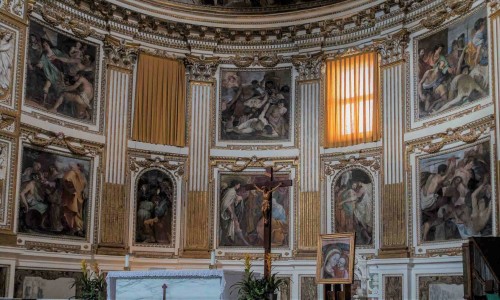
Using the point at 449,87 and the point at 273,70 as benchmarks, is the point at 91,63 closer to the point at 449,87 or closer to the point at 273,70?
the point at 273,70

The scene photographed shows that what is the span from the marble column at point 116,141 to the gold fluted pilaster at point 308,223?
5289mm

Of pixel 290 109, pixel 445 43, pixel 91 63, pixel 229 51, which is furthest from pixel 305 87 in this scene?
pixel 91 63

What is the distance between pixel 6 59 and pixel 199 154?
22.6ft

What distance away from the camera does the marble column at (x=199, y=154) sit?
77.6 ft

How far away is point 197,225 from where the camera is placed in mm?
23734

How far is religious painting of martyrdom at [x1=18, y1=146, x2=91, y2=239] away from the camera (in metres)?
20.2

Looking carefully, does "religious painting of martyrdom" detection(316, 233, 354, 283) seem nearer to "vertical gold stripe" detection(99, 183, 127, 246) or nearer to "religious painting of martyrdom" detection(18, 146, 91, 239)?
"vertical gold stripe" detection(99, 183, 127, 246)

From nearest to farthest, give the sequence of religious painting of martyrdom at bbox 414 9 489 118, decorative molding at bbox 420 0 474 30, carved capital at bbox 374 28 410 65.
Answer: religious painting of martyrdom at bbox 414 9 489 118, decorative molding at bbox 420 0 474 30, carved capital at bbox 374 28 410 65

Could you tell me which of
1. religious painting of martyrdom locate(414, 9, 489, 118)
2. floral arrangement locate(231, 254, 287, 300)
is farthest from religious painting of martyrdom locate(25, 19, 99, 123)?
religious painting of martyrdom locate(414, 9, 489, 118)

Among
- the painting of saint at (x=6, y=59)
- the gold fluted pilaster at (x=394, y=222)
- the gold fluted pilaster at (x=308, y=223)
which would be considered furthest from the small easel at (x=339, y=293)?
the painting of saint at (x=6, y=59)

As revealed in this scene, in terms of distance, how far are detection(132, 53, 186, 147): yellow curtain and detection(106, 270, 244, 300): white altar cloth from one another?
7.28 meters

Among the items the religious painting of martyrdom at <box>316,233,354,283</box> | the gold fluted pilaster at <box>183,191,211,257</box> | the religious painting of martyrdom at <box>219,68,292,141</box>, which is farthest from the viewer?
the religious painting of martyrdom at <box>219,68,292,141</box>

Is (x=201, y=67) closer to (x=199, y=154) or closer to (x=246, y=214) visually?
(x=199, y=154)

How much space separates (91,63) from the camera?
74.9 ft
